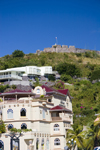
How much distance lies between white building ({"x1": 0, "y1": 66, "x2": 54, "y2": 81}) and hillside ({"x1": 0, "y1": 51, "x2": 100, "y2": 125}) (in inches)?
245

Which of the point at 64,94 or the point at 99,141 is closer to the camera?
the point at 99,141

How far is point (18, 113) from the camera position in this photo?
45844mm

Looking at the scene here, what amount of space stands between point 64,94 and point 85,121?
9.37 metres

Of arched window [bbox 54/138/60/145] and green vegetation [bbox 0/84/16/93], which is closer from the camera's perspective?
arched window [bbox 54/138/60/145]

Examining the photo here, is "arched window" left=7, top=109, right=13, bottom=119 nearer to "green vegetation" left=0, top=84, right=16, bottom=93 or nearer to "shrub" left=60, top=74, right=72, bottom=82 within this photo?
"green vegetation" left=0, top=84, right=16, bottom=93

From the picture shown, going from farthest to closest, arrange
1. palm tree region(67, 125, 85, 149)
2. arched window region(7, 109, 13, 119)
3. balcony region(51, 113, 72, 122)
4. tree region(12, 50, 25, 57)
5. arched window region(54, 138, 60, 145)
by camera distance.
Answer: tree region(12, 50, 25, 57) → balcony region(51, 113, 72, 122) → arched window region(54, 138, 60, 145) → arched window region(7, 109, 13, 119) → palm tree region(67, 125, 85, 149)

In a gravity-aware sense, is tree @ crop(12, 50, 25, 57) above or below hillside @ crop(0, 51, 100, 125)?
above

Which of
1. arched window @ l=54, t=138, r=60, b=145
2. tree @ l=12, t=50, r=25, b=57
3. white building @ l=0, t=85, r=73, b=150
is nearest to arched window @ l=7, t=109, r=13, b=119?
white building @ l=0, t=85, r=73, b=150

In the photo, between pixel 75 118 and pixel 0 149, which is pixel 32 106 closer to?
pixel 0 149

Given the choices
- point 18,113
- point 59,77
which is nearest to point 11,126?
point 18,113

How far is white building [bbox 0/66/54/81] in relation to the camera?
82.0 meters

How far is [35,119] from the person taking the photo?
4638cm

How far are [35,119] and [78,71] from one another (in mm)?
52636

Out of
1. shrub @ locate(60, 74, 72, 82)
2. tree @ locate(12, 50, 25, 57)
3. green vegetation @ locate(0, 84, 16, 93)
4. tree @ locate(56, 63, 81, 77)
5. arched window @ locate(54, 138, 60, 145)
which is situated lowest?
arched window @ locate(54, 138, 60, 145)
